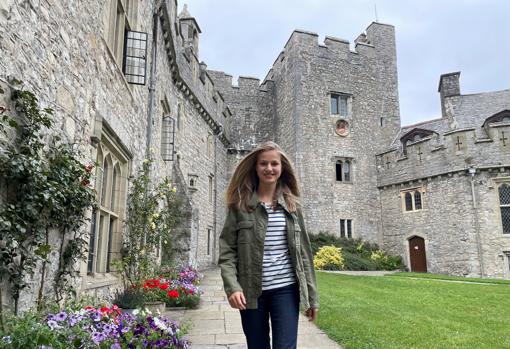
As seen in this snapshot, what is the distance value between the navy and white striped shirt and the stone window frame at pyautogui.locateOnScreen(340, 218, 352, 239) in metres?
18.7

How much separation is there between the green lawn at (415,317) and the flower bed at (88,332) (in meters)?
2.21

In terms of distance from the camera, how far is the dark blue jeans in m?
2.23

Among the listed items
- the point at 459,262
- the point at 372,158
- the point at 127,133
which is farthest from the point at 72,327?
the point at 372,158

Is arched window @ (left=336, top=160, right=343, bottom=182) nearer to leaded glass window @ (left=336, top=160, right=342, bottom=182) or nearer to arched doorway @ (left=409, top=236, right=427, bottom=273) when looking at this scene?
leaded glass window @ (left=336, top=160, right=342, bottom=182)

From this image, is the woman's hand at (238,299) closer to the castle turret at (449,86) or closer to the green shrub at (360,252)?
the green shrub at (360,252)

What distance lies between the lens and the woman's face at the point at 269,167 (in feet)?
8.16

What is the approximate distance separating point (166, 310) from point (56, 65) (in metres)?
4.57

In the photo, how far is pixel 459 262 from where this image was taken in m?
17.4

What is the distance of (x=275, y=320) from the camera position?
2.28 metres

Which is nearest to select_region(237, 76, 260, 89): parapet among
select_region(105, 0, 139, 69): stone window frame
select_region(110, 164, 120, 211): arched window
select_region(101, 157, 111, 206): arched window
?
select_region(105, 0, 139, 69): stone window frame

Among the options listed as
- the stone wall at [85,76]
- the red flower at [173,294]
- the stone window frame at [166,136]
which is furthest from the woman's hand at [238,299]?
the stone window frame at [166,136]

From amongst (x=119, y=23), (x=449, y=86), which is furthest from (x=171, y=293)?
(x=449, y=86)

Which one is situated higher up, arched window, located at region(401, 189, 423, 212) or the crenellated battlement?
the crenellated battlement

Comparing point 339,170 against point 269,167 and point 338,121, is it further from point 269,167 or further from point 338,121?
point 269,167
